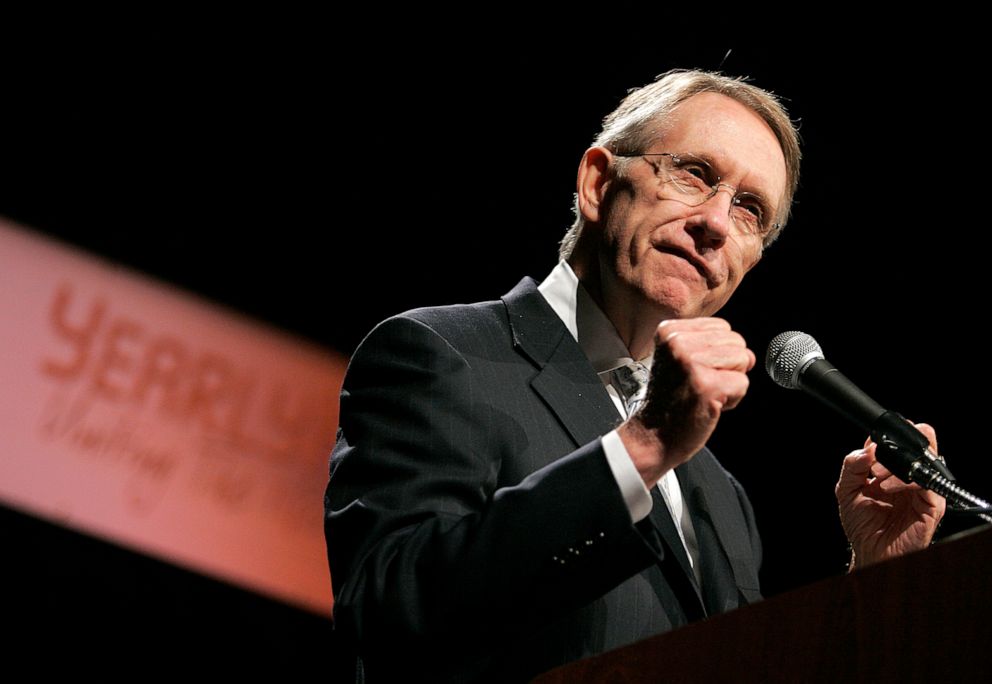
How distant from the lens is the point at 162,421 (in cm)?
393

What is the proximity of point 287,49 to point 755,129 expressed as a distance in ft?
Answer: 8.19

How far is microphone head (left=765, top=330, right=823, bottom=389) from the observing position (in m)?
1.71

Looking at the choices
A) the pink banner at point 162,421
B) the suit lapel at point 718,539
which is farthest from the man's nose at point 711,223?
the pink banner at point 162,421

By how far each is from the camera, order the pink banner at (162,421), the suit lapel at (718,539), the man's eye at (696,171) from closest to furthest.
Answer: the suit lapel at (718,539)
the man's eye at (696,171)
the pink banner at (162,421)

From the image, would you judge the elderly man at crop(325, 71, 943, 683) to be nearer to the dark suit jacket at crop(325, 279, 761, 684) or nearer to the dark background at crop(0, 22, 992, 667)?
the dark suit jacket at crop(325, 279, 761, 684)

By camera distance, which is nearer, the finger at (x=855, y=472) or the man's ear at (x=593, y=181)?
the finger at (x=855, y=472)

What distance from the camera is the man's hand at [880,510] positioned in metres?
1.87

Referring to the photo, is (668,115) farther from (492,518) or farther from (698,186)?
(492,518)

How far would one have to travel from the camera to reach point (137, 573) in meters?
3.85

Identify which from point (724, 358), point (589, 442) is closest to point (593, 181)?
point (589, 442)

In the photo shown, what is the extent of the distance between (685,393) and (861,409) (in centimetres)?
51

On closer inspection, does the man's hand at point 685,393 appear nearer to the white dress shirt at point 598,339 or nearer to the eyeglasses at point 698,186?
the white dress shirt at point 598,339

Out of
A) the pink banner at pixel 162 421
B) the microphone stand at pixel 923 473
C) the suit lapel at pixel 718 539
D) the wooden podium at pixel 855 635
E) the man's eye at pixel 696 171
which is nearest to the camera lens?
A: the wooden podium at pixel 855 635

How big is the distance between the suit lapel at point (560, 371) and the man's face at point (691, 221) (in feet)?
0.60
